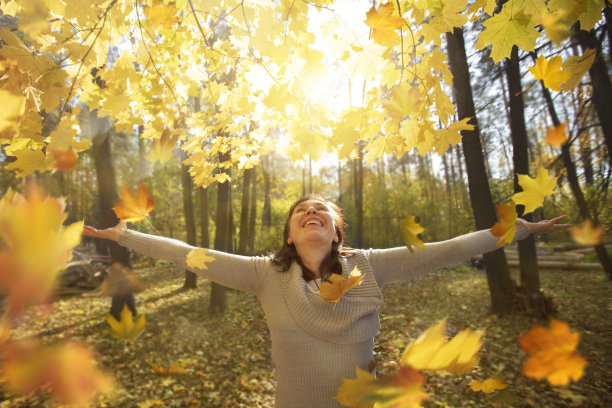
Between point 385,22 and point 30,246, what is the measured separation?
1.22 metres

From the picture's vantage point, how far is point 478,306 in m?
5.53

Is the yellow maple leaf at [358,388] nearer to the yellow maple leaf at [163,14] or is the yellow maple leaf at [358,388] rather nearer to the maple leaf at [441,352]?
the maple leaf at [441,352]

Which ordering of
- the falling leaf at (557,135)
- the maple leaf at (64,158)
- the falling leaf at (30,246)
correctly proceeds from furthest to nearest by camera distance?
the maple leaf at (64,158) → the falling leaf at (557,135) → the falling leaf at (30,246)

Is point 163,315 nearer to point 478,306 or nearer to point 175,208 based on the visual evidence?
point 478,306

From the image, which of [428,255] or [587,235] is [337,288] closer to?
[428,255]

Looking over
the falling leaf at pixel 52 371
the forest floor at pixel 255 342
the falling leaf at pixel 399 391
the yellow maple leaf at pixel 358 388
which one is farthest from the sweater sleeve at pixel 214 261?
the forest floor at pixel 255 342

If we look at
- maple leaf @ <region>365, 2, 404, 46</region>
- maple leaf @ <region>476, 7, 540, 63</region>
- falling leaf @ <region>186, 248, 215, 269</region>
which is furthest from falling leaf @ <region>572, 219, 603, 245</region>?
falling leaf @ <region>186, 248, 215, 269</region>

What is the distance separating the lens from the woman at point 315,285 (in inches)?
58.0

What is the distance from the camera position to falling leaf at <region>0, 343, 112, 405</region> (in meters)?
0.74

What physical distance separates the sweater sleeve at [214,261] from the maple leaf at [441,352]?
95 centimetres

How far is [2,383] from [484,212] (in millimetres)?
6428

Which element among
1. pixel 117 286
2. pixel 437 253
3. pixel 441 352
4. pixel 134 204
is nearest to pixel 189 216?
pixel 117 286

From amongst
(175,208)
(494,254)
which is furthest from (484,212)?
(175,208)

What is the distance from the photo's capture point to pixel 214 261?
1.58 m
